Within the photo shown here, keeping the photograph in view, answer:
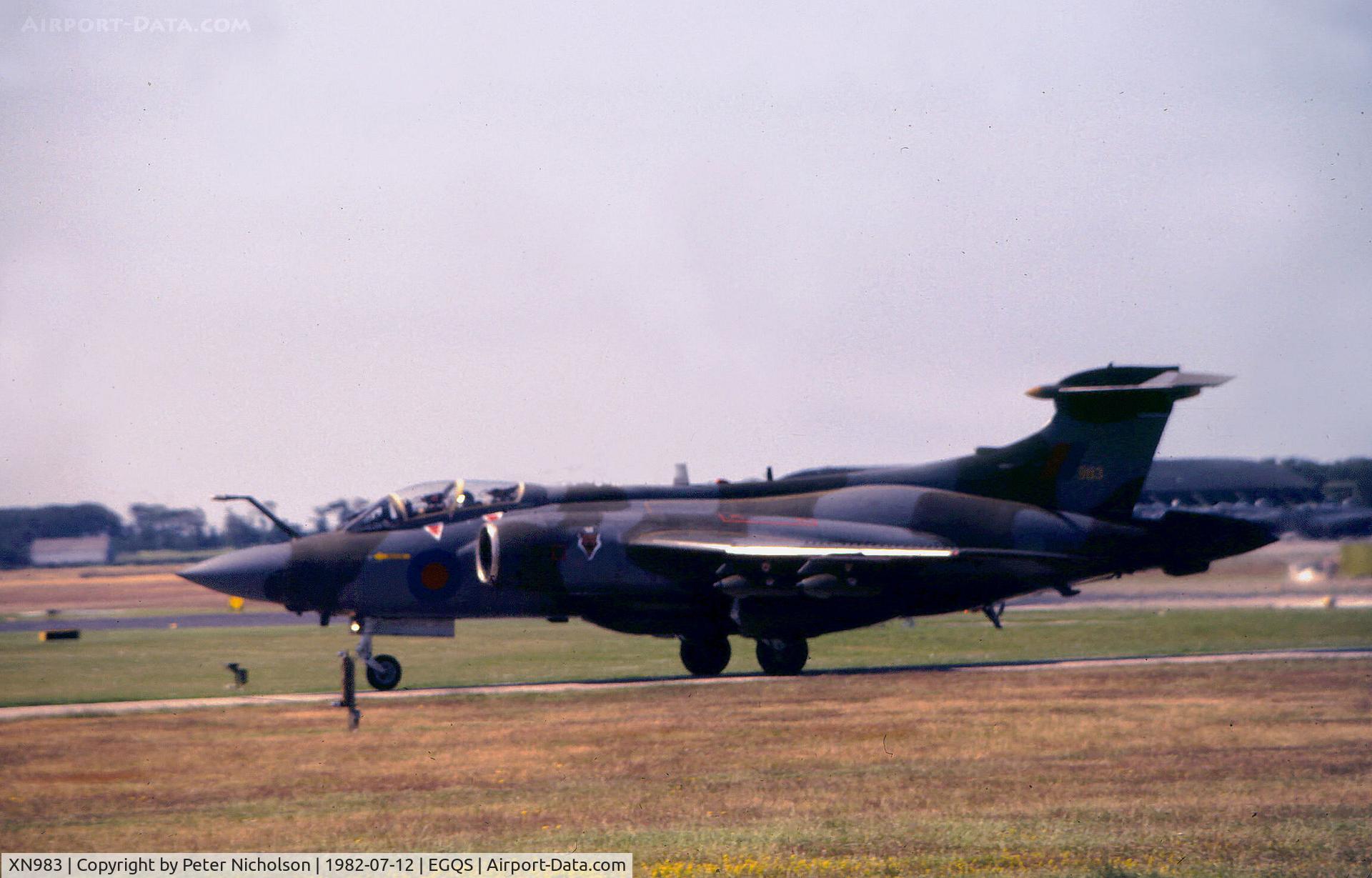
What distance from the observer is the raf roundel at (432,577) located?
22156 mm

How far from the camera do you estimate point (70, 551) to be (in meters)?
34.3

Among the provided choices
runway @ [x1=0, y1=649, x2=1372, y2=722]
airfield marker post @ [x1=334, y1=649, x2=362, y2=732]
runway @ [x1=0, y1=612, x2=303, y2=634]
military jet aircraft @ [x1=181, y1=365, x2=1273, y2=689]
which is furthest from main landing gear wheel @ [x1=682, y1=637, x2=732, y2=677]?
runway @ [x1=0, y1=612, x2=303, y2=634]

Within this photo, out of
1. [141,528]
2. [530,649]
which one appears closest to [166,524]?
[141,528]

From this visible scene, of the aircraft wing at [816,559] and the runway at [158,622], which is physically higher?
the aircraft wing at [816,559]

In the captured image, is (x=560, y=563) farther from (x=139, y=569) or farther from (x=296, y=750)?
(x=139, y=569)

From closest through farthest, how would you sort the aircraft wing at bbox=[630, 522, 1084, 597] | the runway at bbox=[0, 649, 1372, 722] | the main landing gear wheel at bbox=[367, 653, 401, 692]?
the runway at bbox=[0, 649, 1372, 722], the main landing gear wheel at bbox=[367, 653, 401, 692], the aircraft wing at bbox=[630, 522, 1084, 597]

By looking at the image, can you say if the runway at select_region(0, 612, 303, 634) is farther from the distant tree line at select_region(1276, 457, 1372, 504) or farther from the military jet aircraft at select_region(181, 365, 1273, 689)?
the distant tree line at select_region(1276, 457, 1372, 504)

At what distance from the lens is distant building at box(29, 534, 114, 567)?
28.9m

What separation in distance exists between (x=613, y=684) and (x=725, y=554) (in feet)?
8.93

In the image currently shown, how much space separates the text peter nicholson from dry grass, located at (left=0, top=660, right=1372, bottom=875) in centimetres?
37

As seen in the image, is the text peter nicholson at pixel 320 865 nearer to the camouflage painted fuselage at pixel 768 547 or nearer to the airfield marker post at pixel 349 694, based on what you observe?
the airfield marker post at pixel 349 694

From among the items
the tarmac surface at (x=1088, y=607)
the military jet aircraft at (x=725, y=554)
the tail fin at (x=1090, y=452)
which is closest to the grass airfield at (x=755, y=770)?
the military jet aircraft at (x=725, y=554)

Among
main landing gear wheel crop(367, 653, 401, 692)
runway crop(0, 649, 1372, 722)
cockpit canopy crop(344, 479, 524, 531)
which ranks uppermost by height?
cockpit canopy crop(344, 479, 524, 531)

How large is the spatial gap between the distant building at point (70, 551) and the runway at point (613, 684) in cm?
983
